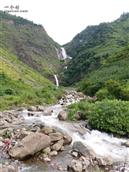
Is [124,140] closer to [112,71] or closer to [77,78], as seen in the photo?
[112,71]

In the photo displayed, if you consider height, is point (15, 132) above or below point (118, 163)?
above

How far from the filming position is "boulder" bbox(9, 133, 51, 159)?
30.9 m

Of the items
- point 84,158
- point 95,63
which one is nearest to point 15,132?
point 84,158

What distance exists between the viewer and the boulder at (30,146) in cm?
3090

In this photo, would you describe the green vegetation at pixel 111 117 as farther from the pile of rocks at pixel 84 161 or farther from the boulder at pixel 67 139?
the pile of rocks at pixel 84 161

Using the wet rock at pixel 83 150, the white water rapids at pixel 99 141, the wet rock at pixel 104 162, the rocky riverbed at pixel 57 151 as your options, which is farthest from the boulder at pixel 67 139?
the wet rock at pixel 104 162

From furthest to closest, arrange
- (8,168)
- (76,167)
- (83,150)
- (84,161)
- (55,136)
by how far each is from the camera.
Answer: (55,136) < (83,150) < (84,161) < (76,167) < (8,168)

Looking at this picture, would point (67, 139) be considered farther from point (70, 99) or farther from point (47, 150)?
point (70, 99)

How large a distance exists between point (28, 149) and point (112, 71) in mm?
90876

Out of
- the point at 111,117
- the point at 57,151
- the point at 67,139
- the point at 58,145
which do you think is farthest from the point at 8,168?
the point at 111,117

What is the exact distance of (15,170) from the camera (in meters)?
27.8

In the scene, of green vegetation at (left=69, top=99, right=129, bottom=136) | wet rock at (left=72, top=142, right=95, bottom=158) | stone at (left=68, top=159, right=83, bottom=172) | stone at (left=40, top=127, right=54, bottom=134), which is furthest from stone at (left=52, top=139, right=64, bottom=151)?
green vegetation at (left=69, top=99, right=129, bottom=136)

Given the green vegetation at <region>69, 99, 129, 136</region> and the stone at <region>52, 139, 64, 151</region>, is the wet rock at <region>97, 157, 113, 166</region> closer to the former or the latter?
the stone at <region>52, 139, 64, 151</region>

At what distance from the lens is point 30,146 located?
31.6 metres
